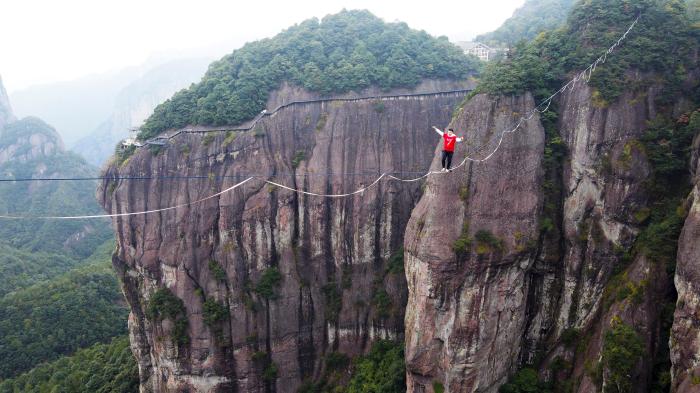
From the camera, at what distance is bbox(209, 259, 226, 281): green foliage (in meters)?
31.2

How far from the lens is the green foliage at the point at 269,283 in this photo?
31.5 metres

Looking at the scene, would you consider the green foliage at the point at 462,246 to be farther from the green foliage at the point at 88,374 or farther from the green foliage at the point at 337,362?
the green foliage at the point at 88,374

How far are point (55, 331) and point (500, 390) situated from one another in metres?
50.1

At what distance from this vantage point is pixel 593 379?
63.9 ft

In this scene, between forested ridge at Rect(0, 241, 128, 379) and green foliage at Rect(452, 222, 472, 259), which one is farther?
forested ridge at Rect(0, 241, 128, 379)

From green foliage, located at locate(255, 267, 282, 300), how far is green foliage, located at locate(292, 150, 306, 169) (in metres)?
7.42

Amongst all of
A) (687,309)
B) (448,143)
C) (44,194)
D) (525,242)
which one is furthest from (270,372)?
(44,194)

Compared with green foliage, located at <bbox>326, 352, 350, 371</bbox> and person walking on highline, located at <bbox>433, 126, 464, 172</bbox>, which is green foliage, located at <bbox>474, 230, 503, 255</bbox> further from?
green foliage, located at <bbox>326, 352, 350, 371</bbox>

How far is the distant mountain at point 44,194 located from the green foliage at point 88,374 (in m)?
52.1

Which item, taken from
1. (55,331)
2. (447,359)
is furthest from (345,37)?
(55,331)

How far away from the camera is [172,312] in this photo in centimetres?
3084

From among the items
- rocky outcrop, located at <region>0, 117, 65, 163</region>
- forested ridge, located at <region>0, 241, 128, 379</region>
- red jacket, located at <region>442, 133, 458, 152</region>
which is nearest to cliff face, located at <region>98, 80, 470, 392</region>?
red jacket, located at <region>442, 133, 458, 152</region>

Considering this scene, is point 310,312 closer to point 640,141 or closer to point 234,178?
point 234,178

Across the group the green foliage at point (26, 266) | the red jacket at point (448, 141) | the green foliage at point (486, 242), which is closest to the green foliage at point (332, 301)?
the green foliage at point (486, 242)
